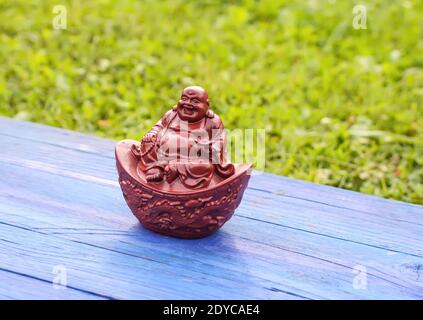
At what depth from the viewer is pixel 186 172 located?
209cm

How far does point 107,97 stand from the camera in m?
4.04

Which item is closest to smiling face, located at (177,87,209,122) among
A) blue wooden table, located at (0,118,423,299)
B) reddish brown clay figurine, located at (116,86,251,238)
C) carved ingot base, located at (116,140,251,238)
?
reddish brown clay figurine, located at (116,86,251,238)

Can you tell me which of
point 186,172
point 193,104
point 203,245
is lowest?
point 203,245

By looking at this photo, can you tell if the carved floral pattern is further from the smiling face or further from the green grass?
the green grass

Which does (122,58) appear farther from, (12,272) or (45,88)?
(12,272)

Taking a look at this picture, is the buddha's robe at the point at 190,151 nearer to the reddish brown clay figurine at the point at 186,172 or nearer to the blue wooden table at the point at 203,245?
the reddish brown clay figurine at the point at 186,172

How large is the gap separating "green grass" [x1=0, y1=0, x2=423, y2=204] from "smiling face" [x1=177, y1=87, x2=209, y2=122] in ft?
4.59

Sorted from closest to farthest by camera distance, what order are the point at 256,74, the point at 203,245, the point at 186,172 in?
1. the point at 186,172
2. the point at 203,245
3. the point at 256,74

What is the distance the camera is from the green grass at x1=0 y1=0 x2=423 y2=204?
144 inches

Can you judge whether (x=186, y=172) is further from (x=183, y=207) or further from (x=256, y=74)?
(x=256, y=74)

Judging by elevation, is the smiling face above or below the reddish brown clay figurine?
above

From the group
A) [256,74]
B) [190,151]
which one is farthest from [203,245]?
[256,74]

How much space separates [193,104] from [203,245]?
0.46 metres

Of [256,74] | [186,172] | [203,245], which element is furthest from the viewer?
[256,74]
